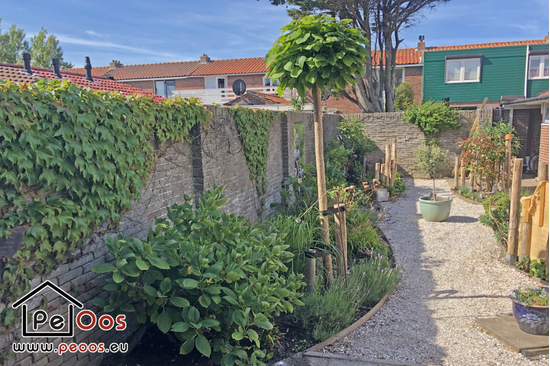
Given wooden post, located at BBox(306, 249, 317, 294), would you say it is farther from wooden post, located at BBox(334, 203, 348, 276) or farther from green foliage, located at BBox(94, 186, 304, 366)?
green foliage, located at BBox(94, 186, 304, 366)

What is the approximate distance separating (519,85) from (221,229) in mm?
24625

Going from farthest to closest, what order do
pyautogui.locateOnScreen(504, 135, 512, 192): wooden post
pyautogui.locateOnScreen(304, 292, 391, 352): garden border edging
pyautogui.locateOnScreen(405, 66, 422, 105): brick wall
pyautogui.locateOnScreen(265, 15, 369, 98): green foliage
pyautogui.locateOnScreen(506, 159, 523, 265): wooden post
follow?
pyautogui.locateOnScreen(405, 66, 422, 105): brick wall → pyautogui.locateOnScreen(504, 135, 512, 192): wooden post → pyautogui.locateOnScreen(506, 159, 523, 265): wooden post → pyautogui.locateOnScreen(265, 15, 369, 98): green foliage → pyautogui.locateOnScreen(304, 292, 391, 352): garden border edging

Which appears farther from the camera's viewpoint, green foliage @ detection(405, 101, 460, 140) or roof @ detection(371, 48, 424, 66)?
roof @ detection(371, 48, 424, 66)

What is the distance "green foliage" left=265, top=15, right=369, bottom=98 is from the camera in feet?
12.7

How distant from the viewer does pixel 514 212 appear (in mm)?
5457

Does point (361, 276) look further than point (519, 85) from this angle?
No

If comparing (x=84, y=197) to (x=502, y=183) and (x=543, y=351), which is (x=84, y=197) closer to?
(x=543, y=351)

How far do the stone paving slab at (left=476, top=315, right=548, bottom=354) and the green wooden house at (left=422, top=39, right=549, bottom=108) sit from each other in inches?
809

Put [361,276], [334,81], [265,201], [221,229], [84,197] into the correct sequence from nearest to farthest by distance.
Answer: [84,197] < [221,229] < [334,81] < [361,276] < [265,201]

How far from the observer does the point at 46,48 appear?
2650cm

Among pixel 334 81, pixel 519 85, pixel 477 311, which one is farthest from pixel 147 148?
pixel 519 85

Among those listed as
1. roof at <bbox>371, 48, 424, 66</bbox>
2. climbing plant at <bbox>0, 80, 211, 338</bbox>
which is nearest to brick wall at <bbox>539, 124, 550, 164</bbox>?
climbing plant at <bbox>0, 80, 211, 338</bbox>

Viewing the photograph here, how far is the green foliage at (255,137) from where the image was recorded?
584 centimetres

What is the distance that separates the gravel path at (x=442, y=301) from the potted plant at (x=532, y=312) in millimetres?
329
